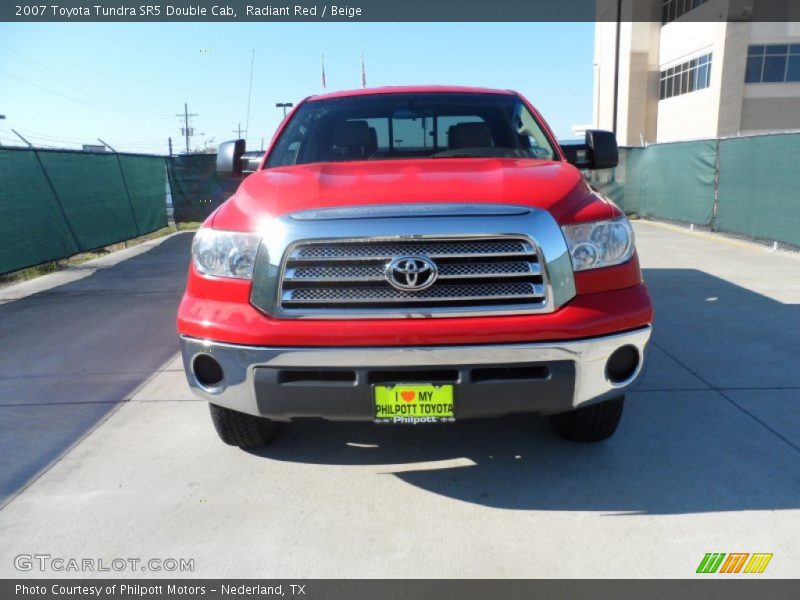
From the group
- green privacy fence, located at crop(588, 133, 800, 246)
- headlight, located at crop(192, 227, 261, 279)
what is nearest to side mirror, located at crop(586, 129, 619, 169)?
headlight, located at crop(192, 227, 261, 279)

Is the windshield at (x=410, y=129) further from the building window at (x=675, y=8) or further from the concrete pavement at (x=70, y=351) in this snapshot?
the building window at (x=675, y=8)

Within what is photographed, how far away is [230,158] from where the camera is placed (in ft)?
15.3

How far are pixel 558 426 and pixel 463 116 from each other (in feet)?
7.23

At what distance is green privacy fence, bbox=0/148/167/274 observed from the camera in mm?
9516

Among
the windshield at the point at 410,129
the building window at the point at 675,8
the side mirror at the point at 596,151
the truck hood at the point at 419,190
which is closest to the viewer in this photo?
the truck hood at the point at 419,190

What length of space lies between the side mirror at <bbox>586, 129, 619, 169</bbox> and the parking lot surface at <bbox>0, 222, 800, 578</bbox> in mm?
1547

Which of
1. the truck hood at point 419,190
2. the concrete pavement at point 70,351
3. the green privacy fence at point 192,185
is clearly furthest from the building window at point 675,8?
the truck hood at point 419,190

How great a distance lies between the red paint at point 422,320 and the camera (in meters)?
2.76

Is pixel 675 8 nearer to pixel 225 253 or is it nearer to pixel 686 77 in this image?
pixel 686 77

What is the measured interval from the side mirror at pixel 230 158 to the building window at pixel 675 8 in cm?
3587

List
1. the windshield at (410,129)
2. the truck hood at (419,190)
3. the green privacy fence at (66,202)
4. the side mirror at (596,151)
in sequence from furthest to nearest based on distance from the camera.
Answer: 1. the green privacy fence at (66,202)
2. the side mirror at (596,151)
3. the windshield at (410,129)
4. the truck hood at (419,190)

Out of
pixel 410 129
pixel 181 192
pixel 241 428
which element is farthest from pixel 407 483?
pixel 181 192

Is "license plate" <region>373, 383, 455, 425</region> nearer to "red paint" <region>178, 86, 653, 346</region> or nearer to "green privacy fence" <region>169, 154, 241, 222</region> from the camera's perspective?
"red paint" <region>178, 86, 653, 346</region>

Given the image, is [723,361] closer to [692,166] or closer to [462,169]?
[462,169]
